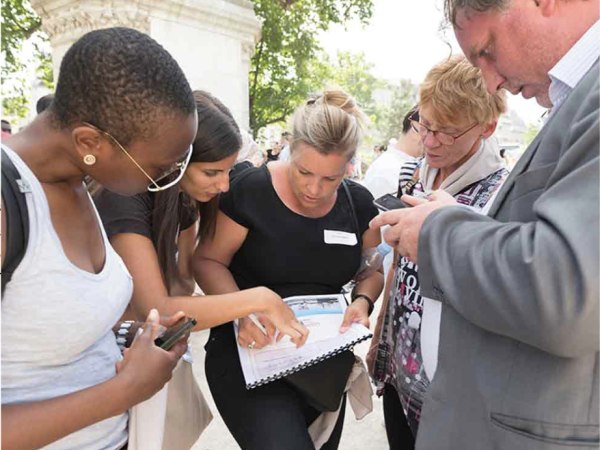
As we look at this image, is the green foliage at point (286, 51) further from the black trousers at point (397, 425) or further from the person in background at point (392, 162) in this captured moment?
the black trousers at point (397, 425)

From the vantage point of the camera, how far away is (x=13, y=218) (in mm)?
840

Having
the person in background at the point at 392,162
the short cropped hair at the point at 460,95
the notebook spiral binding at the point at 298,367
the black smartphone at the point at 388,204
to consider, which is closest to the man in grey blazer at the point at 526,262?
the black smartphone at the point at 388,204

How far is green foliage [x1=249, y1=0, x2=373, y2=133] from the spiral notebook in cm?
1298

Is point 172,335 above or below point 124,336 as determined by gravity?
above

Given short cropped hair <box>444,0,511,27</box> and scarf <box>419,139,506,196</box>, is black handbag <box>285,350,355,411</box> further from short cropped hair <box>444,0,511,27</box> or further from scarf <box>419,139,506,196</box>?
short cropped hair <box>444,0,511,27</box>

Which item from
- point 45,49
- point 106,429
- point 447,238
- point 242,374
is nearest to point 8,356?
point 106,429

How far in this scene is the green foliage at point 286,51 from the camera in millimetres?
14469

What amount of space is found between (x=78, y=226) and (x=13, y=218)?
26 centimetres

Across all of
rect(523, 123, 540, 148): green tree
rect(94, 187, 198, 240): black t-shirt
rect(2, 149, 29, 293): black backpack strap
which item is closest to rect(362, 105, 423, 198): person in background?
rect(523, 123, 540, 148): green tree

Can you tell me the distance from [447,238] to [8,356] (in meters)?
0.92

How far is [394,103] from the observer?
52.6 m

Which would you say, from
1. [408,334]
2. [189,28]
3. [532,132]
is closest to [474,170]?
[408,334]

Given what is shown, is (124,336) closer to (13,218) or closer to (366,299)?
(13,218)

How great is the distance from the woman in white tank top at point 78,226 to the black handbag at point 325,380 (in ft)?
1.96
